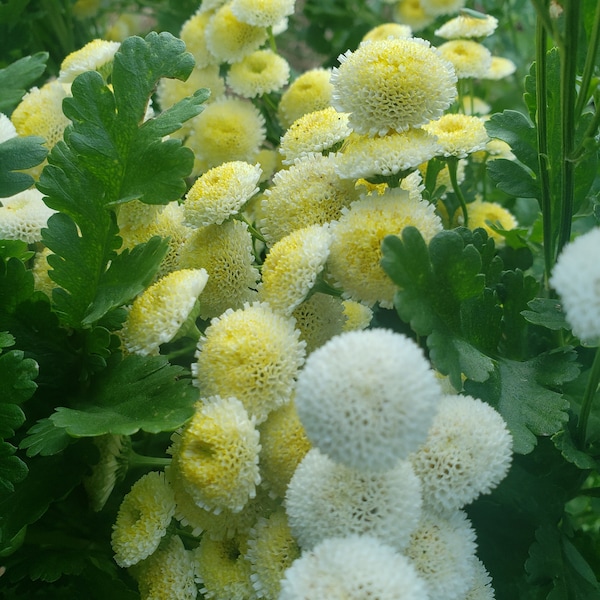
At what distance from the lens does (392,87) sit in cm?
57

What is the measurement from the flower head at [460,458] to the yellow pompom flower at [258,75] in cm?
53

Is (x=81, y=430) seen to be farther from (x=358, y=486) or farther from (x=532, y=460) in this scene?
(x=532, y=460)

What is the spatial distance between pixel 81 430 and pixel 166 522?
10 cm

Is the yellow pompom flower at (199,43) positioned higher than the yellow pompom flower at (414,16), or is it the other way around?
the yellow pompom flower at (199,43)

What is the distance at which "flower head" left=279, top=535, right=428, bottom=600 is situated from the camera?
0.42 meters

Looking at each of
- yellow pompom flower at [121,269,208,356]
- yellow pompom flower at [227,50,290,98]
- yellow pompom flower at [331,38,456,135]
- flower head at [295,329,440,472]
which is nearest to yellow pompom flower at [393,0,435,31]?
yellow pompom flower at [227,50,290,98]

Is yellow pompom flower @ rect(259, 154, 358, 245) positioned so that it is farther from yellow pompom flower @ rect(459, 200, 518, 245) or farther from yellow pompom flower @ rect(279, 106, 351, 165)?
yellow pompom flower @ rect(459, 200, 518, 245)

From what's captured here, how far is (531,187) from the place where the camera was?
0.69 m

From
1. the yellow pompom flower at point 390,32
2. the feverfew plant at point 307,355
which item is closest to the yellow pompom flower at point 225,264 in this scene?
the feverfew plant at point 307,355

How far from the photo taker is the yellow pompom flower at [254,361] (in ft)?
1.80

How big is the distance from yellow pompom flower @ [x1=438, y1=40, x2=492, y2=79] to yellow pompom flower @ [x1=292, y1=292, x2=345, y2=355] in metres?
0.42

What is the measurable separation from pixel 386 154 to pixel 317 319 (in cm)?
15

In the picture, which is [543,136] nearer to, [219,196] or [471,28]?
[219,196]

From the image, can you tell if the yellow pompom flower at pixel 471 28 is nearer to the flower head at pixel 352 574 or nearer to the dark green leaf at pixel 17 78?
the dark green leaf at pixel 17 78
